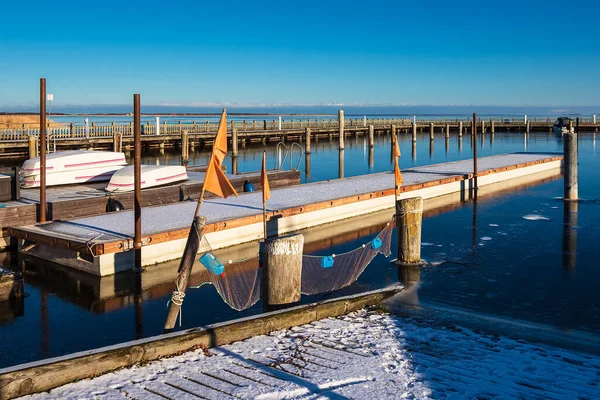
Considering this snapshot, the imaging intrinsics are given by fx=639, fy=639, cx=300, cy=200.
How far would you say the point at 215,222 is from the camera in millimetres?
16172

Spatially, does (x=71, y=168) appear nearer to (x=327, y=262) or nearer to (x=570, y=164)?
(x=327, y=262)

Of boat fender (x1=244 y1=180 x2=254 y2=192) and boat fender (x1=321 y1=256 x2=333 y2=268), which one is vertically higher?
boat fender (x1=244 y1=180 x2=254 y2=192)

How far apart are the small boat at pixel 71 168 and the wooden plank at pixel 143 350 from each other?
537 inches

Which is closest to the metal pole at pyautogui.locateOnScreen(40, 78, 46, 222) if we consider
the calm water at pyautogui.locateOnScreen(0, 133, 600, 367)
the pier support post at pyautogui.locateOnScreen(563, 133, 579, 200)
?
the calm water at pyautogui.locateOnScreen(0, 133, 600, 367)

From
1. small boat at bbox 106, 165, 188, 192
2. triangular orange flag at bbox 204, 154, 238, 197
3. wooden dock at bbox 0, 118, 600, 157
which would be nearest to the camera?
triangular orange flag at bbox 204, 154, 238, 197

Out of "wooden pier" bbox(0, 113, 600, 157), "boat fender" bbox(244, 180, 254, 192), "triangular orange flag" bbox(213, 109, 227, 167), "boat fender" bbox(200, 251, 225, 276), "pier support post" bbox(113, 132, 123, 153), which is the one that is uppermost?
"wooden pier" bbox(0, 113, 600, 157)

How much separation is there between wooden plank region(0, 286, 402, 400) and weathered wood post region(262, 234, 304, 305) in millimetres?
984

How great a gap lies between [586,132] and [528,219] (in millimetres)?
67745

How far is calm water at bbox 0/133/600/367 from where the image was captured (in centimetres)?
1092

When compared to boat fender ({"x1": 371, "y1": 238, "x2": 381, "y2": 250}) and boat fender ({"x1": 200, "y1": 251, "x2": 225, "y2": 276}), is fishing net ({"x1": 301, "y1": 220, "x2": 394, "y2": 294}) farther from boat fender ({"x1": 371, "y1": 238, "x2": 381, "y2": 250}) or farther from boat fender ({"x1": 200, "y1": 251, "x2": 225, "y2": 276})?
boat fender ({"x1": 200, "y1": 251, "x2": 225, "y2": 276})

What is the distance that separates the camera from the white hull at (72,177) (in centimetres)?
2045

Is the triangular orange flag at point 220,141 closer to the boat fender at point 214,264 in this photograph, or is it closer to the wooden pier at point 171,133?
the boat fender at point 214,264

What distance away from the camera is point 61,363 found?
7.29 metres

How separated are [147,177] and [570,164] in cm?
1549
